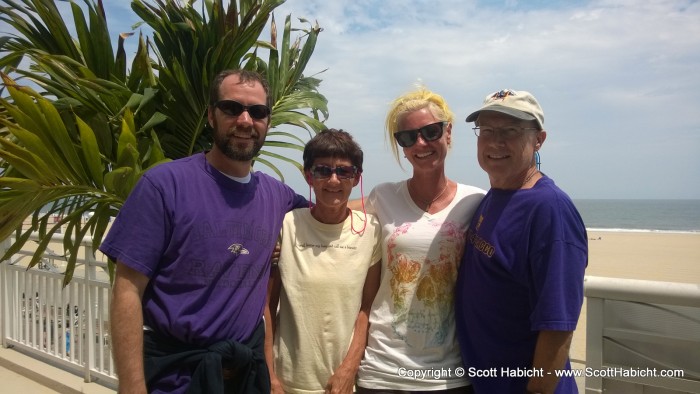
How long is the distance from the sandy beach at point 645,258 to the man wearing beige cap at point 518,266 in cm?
624

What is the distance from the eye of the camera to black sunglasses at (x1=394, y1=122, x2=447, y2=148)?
220cm

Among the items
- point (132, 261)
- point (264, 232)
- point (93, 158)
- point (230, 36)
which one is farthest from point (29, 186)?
point (230, 36)

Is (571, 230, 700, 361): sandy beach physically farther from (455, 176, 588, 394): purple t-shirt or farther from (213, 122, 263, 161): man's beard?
(213, 122, 263, 161): man's beard

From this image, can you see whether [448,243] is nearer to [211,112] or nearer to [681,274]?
[211,112]

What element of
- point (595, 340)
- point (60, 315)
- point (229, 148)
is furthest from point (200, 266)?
point (60, 315)

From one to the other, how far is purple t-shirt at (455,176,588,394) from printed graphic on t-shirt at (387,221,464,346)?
59mm

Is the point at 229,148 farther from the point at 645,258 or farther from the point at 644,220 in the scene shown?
the point at 644,220

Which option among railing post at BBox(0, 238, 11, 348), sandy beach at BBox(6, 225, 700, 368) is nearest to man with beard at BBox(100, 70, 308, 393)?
railing post at BBox(0, 238, 11, 348)

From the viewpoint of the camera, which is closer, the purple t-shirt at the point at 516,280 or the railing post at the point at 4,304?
the purple t-shirt at the point at 516,280

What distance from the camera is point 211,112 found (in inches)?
80.3

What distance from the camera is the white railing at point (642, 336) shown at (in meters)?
1.91

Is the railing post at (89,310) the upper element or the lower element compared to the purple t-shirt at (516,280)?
lower

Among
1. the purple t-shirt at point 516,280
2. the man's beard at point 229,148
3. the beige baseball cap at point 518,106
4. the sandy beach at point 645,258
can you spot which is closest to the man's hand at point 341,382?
the purple t-shirt at point 516,280

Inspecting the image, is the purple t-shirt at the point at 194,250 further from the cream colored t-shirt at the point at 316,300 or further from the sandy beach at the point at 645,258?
the sandy beach at the point at 645,258
